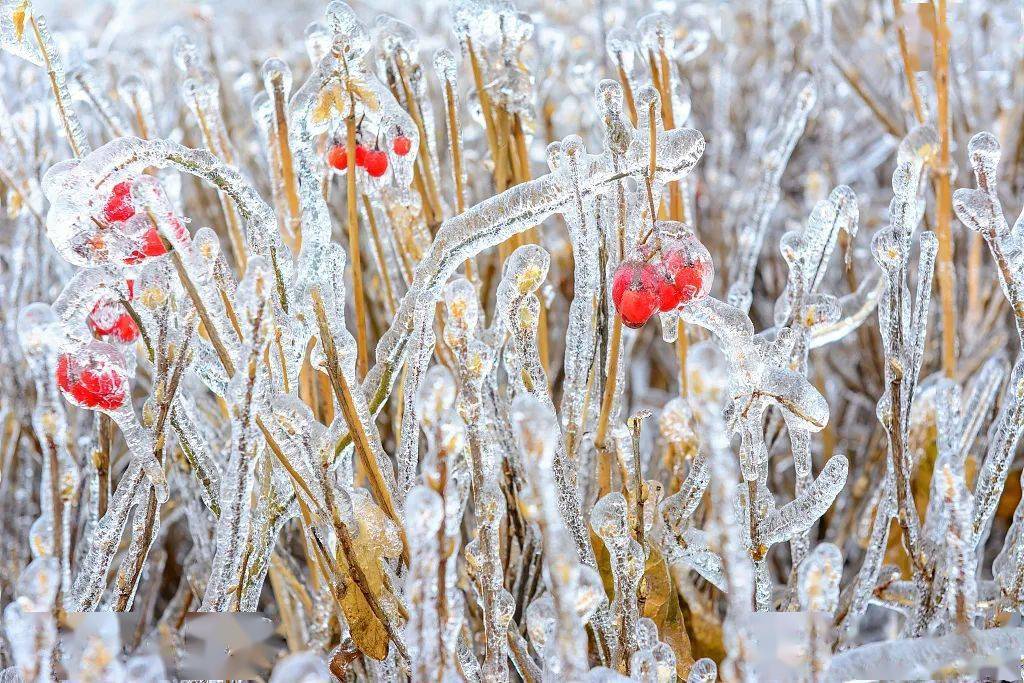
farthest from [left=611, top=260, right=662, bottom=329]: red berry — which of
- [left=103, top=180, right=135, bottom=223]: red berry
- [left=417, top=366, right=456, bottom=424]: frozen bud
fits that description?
[left=103, top=180, right=135, bottom=223]: red berry

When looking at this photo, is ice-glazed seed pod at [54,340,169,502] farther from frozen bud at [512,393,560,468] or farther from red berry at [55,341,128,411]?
frozen bud at [512,393,560,468]

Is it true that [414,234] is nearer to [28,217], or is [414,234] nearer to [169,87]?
[28,217]

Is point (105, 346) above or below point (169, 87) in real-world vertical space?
below

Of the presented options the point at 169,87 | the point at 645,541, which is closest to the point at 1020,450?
the point at 645,541

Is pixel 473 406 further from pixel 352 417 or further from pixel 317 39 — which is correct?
pixel 317 39

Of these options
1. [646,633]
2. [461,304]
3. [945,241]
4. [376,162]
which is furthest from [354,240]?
[945,241]
